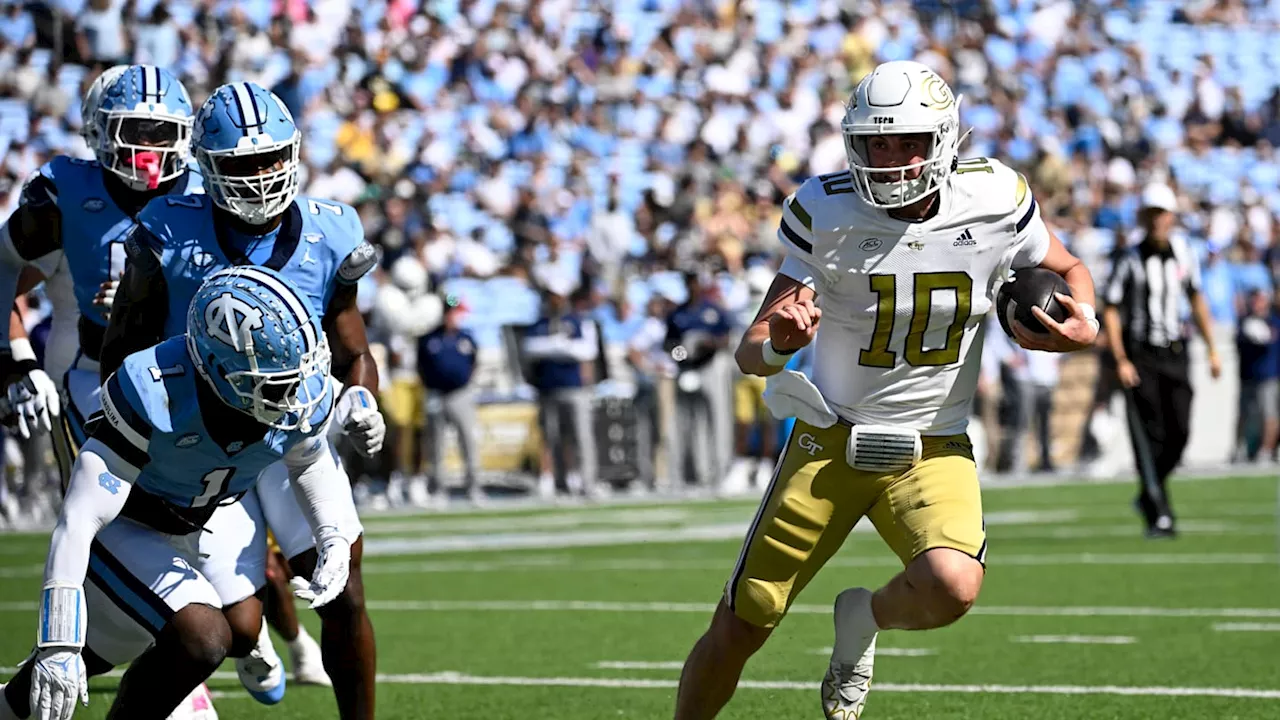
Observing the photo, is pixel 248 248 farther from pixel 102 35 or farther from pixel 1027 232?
pixel 102 35

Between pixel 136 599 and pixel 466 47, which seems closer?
pixel 136 599

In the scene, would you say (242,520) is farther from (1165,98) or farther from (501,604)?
(1165,98)

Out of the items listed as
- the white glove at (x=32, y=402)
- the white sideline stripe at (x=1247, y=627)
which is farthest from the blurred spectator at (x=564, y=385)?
→ the white glove at (x=32, y=402)

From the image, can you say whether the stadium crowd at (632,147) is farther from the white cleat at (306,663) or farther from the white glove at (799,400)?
the white glove at (799,400)

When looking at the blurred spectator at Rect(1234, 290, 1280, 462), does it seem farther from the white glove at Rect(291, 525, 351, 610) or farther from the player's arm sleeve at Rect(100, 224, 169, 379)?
the white glove at Rect(291, 525, 351, 610)

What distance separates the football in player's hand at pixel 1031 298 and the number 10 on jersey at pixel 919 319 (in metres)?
0.10

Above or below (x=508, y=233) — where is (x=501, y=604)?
above

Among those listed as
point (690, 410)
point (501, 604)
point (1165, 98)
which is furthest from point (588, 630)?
point (1165, 98)

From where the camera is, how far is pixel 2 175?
1619cm

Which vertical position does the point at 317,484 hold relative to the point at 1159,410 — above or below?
above

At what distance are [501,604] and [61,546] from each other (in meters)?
4.74

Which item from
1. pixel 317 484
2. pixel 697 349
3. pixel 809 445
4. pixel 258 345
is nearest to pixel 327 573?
pixel 317 484

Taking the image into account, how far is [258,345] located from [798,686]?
9.08 feet

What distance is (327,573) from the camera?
431 cm
